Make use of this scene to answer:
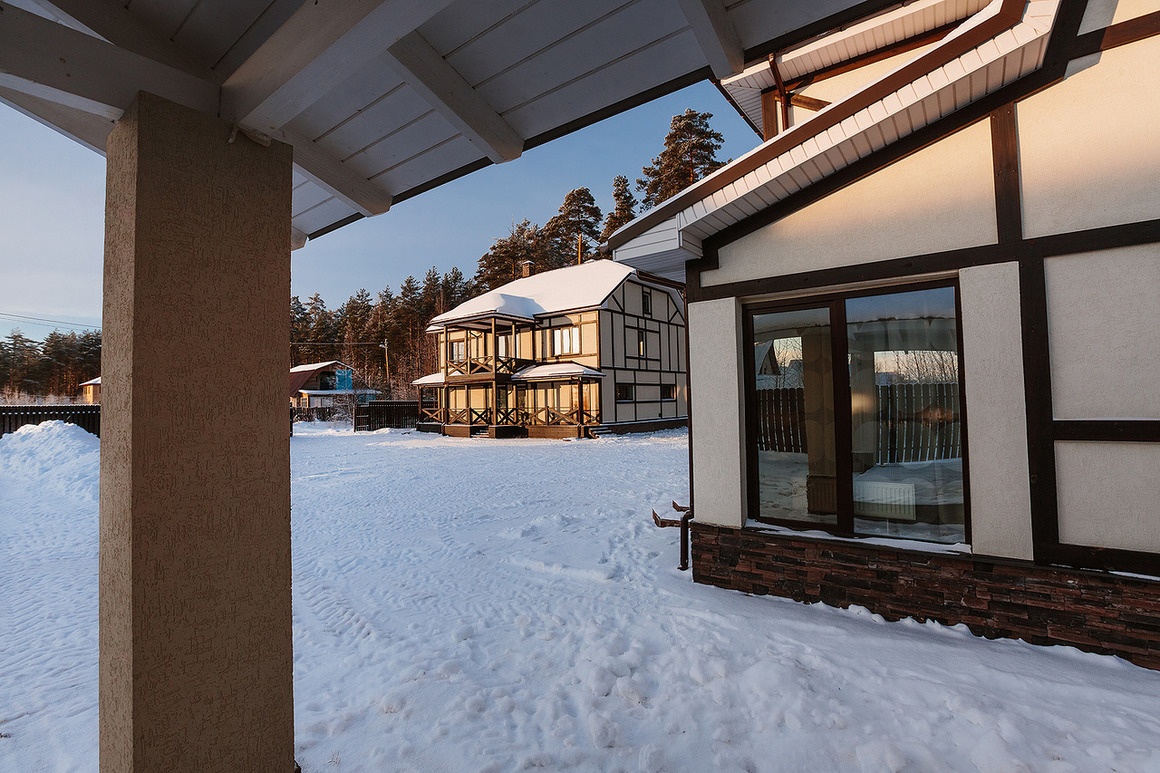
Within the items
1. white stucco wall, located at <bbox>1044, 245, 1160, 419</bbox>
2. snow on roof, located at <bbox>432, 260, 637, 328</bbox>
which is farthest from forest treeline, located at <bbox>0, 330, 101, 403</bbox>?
white stucco wall, located at <bbox>1044, 245, 1160, 419</bbox>

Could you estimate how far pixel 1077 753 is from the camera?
231 cm

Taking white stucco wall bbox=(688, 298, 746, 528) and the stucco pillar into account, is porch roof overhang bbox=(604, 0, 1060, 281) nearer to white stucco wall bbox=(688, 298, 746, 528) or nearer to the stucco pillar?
white stucco wall bbox=(688, 298, 746, 528)

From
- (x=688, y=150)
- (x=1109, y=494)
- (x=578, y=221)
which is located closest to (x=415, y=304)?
(x=578, y=221)

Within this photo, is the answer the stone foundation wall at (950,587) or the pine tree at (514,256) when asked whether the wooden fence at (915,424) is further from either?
the pine tree at (514,256)

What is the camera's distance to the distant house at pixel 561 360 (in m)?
20.2

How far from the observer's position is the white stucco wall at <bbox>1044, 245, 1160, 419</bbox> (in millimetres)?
Result: 3059

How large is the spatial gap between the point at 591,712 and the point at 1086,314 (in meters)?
3.87

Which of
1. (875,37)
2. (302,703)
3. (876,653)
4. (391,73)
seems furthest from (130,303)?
(875,37)

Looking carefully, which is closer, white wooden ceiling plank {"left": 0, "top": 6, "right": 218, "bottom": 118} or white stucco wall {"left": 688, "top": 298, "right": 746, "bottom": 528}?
white wooden ceiling plank {"left": 0, "top": 6, "right": 218, "bottom": 118}

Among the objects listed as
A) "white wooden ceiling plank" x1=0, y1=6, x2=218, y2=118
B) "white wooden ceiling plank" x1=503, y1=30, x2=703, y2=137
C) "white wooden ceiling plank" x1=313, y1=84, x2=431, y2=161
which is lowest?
"white wooden ceiling plank" x1=0, y1=6, x2=218, y2=118

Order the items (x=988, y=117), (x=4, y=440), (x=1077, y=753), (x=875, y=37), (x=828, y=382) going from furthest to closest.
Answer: (x=4, y=440) < (x=875, y=37) < (x=828, y=382) < (x=988, y=117) < (x=1077, y=753)

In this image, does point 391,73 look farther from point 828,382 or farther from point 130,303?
point 828,382

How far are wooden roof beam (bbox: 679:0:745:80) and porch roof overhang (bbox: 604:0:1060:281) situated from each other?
229 centimetres

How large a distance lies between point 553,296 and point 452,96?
68.3 feet
